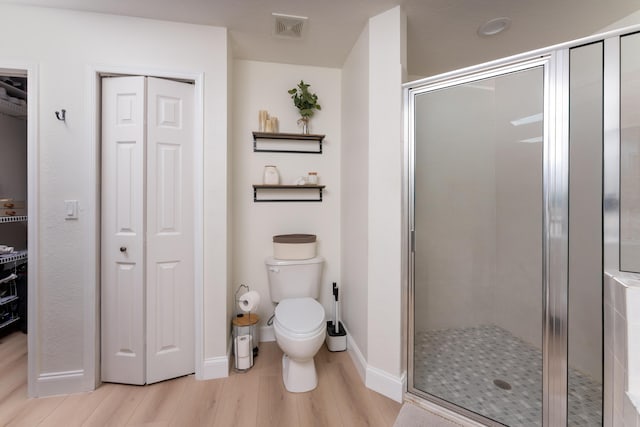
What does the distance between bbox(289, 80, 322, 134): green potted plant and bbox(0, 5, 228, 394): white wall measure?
0.92 m

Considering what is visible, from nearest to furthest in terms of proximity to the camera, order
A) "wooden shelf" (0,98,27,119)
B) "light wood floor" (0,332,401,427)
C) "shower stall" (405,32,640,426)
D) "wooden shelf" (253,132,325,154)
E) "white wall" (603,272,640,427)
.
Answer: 1. "white wall" (603,272,640,427)
2. "shower stall" (405,32,640,426)
3. "light wood floor" (0,332,401,427)
4. "wooden shelf" (253,132,325,154)
5. "wooden shelf" (0,98,27,119)

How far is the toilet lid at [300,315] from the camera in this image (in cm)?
157

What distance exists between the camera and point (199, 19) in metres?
1.67

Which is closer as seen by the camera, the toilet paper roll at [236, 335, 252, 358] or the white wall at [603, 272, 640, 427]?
the white wall at [603, 272, 640, 427]

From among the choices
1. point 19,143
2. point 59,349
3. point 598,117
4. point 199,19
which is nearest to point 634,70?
point 598,117

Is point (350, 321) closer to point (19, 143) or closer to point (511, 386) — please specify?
point (511, 386)

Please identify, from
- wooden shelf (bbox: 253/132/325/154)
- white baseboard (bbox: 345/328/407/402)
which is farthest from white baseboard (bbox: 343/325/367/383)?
wooden shelf (bbox: 253/132/325/154)

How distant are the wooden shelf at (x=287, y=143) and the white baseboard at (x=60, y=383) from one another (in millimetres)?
1902

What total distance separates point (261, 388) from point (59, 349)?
1.26m

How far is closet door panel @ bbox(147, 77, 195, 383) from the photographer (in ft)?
5.52

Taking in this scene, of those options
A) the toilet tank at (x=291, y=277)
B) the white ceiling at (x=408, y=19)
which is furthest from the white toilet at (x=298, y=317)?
→ the white ceiling at (x=408, y=19)

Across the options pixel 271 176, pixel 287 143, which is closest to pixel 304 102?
pixel 287 143

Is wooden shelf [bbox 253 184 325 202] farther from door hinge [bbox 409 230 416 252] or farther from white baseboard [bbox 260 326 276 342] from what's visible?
white baseboard [bbox 260 326 276 342]

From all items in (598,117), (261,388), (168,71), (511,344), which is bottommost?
(261,388)
